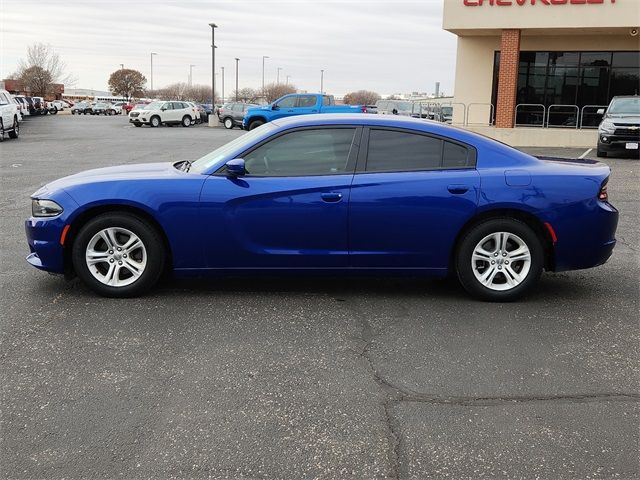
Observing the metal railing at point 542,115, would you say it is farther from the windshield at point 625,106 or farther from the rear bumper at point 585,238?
the rear bumper at point 585,238

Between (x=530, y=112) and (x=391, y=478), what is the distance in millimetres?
24251

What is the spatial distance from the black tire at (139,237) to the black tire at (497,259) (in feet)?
8.09

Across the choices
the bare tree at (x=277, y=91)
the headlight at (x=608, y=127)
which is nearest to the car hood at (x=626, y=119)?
the headlight at (x=608, y=127)

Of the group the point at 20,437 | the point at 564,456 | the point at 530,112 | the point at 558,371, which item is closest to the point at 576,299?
the point at 558,371

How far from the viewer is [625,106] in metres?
17.7

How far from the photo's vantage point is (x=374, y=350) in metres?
4.25

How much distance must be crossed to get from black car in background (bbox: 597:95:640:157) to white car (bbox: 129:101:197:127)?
30338 millimetres

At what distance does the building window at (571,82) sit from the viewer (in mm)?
24281

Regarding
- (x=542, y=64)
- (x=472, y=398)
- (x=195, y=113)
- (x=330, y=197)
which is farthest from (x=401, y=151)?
(x=195, y=113)

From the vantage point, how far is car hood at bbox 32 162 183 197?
17.2 feet

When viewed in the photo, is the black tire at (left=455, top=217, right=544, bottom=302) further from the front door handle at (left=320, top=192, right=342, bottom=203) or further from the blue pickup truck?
the blue pickup truck

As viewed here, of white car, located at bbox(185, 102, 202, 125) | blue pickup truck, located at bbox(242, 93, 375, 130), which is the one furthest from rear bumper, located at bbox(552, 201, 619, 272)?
white car, located at bbox(185, 102, 202, 125)

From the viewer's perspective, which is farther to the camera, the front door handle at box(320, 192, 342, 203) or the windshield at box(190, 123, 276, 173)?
the windshield at box(190, 123, 276, 173)

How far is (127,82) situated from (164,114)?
8973 centimetres
